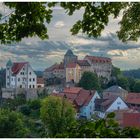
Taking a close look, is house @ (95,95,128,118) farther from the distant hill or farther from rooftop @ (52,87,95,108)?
the distant hill

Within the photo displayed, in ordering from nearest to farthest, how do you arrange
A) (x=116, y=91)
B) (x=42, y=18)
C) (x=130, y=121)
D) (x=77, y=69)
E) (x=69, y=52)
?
(x=42, y=18)
(x=130, y=121)
(x=69, y=52)
(x=77, y=69)
(x=116, y=91)

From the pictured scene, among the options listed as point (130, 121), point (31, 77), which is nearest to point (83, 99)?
point (31, 77)

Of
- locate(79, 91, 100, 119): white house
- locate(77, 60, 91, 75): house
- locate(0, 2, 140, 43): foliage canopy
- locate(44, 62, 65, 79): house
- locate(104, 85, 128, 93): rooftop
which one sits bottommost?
locate(79, 91, 100, 119): white house

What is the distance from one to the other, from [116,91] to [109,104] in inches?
11.7

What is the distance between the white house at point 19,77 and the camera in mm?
2544

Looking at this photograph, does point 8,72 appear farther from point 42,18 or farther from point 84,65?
point 42,18

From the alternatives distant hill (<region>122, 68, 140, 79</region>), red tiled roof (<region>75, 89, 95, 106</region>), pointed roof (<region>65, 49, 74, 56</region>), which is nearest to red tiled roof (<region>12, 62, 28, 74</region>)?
pointed roof (<region>65, 49, 74, 56</region>)

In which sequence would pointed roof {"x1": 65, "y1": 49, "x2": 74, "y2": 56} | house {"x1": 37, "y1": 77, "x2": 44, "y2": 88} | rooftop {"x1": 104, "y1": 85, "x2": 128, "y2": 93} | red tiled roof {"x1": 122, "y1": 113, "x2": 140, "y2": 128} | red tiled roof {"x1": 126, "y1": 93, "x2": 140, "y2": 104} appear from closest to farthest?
red tiled roof {"x1": 122, "y1": 113, "x2": 140, "y2": 128}
pointed roof {"x1": 65, "y1": 49, "x2": 74, "y2": 56}
house {"x1": 37, "y1": 77, "x2": 44, "y2": 88}
red tiled roof {"x1": 126, "y1": 93, "x2": 140, "y2": 104}
rooftop {"x1": 104, "y1": 85, "x2": 128, "y2": 93}

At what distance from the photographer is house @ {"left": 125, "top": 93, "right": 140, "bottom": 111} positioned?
2.93 meters

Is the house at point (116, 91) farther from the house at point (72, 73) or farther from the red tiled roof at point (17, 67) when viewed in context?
the red tiled roof at point (17, 67)

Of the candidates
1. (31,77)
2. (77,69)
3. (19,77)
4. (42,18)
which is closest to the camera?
(42,18)

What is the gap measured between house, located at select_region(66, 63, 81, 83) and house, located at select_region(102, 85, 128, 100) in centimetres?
24

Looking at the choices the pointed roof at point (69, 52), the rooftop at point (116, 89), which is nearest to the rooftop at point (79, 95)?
the rooftop at point (116, 89)

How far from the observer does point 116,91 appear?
10.3 ft
